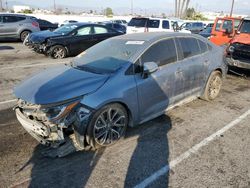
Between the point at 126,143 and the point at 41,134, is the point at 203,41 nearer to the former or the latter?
the point at 126,143

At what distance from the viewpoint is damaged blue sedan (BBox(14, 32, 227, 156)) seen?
3557 mm

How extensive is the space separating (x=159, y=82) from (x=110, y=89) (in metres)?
1.07

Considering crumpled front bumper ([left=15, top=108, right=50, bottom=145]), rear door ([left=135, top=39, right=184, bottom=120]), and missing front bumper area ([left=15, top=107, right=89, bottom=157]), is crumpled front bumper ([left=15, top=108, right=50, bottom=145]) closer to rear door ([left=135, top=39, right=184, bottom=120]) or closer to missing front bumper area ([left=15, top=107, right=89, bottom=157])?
missing front bumper area ([left=15, top=107, right=89, bottom=157])

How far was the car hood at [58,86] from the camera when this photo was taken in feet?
11.7

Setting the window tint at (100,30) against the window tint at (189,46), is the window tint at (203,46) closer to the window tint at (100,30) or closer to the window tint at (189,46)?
the window tint at (189,46)

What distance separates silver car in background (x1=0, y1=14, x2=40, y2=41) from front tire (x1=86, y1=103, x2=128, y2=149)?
14.7 m

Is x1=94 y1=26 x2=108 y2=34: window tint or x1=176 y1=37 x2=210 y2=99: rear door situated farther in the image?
x1=94 y1=26 x2=108 y2=34: window tint

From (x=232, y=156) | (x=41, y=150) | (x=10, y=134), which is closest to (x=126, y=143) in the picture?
(x=41, y=150)

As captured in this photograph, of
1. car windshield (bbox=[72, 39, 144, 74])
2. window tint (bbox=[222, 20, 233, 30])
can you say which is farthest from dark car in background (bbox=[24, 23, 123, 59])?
car windshield (bbox=[72, 39, 144, 74])

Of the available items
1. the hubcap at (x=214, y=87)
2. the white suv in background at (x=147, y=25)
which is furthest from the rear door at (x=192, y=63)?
the white suv in background at (x=147, y=25)

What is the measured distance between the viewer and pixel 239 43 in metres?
8.61

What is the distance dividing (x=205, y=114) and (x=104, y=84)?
260cm

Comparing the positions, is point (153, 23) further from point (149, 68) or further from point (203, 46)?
point (149, 68)

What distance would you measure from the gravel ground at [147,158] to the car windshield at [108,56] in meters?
1.21
